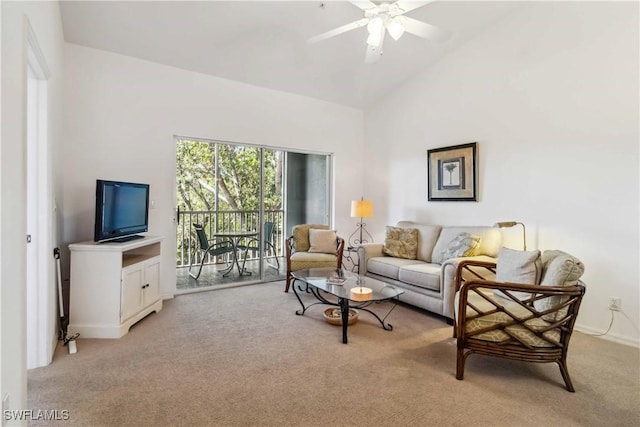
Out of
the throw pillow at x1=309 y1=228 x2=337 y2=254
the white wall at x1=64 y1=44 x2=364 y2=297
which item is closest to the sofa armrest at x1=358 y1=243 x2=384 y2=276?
the throw pillow at x1=309 y1=228 x2=337 y2=254

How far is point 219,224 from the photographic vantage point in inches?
181

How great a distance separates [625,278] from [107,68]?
221 inches

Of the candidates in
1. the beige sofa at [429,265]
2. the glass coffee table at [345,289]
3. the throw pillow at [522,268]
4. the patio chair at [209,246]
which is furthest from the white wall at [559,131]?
the patio chair at [209,246]

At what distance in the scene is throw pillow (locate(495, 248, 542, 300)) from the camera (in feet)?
7.95

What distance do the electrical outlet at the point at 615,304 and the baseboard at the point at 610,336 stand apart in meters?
0.24

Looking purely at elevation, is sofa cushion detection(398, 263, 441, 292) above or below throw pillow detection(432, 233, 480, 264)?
below

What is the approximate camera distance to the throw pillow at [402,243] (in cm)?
415

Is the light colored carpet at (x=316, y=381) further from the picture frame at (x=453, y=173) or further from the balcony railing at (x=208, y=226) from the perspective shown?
the picture frame at (x=453, y=173)

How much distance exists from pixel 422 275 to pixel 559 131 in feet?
6.68

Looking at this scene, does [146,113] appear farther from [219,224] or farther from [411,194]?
[411,194]

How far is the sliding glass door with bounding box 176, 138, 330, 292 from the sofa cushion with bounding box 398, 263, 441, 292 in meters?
2.09

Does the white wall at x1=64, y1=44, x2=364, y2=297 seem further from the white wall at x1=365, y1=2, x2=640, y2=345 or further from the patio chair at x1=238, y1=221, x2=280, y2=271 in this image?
the white wall at x1=365, y1=2, x2=640, y2=345

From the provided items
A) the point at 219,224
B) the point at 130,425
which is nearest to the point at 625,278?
the point at 130,425

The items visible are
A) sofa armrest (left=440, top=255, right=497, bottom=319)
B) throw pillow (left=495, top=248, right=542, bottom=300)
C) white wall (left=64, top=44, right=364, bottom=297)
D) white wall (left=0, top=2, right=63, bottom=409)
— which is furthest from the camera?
white wall (left=64, top=44, right=364, bottom=297)
